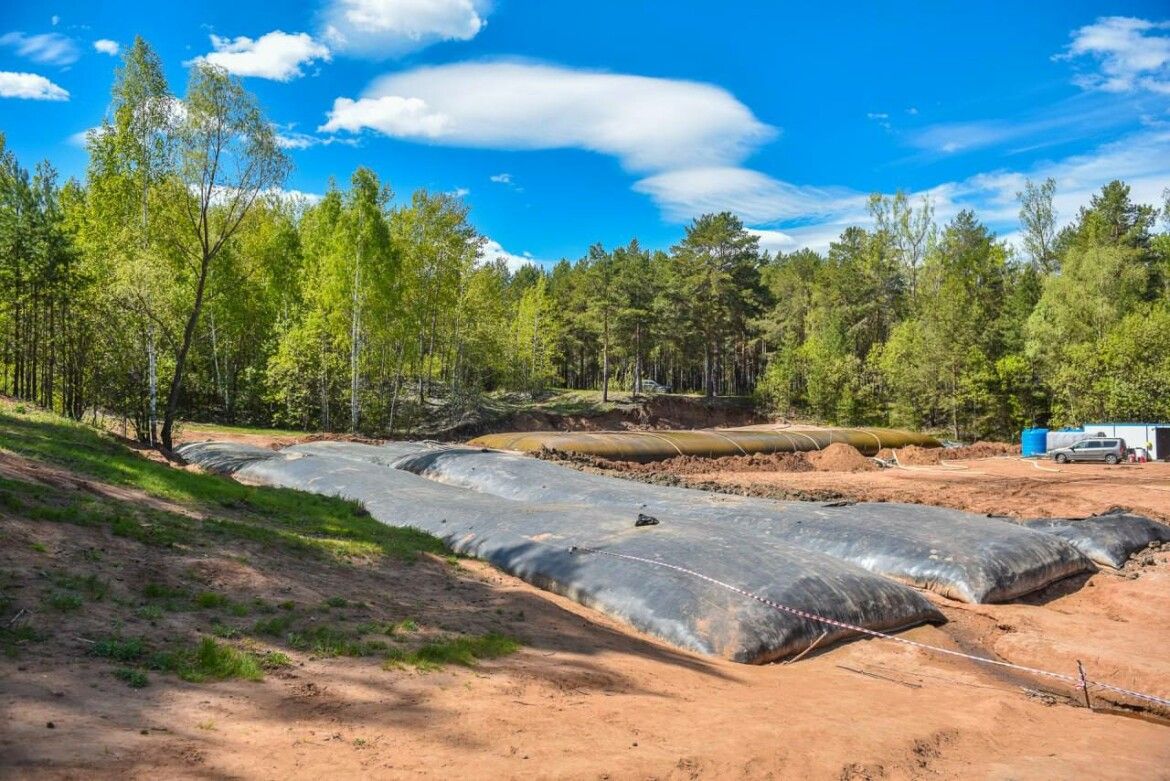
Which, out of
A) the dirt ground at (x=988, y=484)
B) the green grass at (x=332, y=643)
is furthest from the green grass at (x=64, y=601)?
the dirt ground at (x=988, y=484)

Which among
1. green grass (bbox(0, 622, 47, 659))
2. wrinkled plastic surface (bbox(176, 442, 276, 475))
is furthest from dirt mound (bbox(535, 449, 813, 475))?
green grass (bbox(0, 622, 47, 659))

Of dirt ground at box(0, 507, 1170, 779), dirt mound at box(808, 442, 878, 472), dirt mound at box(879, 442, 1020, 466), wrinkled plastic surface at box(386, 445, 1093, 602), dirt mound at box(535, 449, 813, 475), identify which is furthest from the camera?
dirt mound at box(879, 442, 1020, 466)

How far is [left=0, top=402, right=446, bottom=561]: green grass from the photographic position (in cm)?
780

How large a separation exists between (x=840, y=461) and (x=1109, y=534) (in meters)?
16.1

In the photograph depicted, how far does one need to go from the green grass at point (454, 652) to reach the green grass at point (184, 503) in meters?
3.49

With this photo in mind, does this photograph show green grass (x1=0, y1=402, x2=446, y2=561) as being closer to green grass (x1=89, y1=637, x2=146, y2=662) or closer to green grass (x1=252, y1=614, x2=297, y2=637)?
green grass (x1=252, y1=614, x2=297, y2=637)

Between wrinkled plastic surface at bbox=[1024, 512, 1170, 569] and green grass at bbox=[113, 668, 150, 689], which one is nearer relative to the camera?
green grass at bbox=[113, 668, 150, 689]

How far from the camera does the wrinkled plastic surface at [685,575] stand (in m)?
7.48

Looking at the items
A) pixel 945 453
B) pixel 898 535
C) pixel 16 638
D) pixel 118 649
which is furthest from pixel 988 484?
pixel 16 638

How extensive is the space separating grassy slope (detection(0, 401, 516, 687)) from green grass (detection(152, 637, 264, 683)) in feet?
0.03

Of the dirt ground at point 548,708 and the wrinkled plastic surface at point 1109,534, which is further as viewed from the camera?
the wrinkled plastic surface at point 1109,534

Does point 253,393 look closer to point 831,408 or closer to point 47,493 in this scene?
point 47,493

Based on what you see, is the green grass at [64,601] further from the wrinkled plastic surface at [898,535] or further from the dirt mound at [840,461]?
the dirt mound at [840,461]

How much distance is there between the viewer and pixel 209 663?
4895 mm
